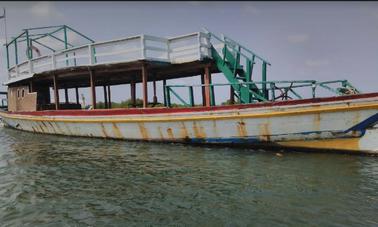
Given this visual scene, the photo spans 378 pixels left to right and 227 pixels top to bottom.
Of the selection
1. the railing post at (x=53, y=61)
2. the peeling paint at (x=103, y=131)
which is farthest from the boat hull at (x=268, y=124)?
the railing post at (x=53, y=61)

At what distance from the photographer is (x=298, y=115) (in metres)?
10.4

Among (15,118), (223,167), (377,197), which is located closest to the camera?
(377,197)

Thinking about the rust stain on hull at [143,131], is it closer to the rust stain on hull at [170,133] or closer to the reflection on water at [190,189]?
the rust stain on hull at [170,133]

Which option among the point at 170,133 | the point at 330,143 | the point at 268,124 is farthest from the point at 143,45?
the point at 330,143

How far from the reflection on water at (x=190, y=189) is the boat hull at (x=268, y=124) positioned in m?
0.52

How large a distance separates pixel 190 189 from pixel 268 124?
4.68 m

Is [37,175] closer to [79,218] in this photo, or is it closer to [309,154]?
[79,218]

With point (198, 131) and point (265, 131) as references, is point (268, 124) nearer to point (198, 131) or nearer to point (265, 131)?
point (265, 131)

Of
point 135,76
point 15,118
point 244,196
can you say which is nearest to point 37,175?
point 244,196

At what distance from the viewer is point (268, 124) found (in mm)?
10805

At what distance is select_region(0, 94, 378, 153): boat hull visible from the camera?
9797 mm

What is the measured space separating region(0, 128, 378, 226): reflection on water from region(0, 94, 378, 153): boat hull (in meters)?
0.52

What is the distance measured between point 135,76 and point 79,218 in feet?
42.3

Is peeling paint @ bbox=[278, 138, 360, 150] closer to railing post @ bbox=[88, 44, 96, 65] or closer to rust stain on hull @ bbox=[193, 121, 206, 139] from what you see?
rust stain on hull @ bbox=[193, 121, 206, 139]
